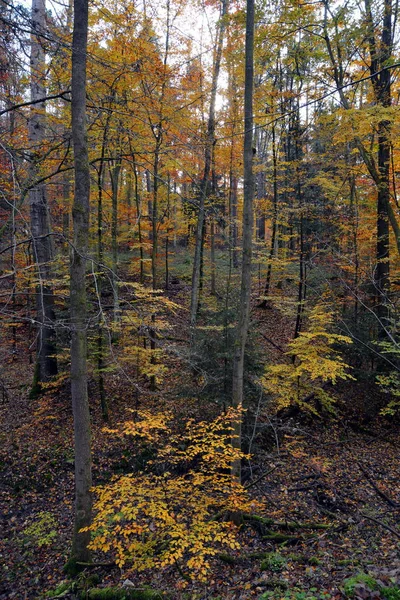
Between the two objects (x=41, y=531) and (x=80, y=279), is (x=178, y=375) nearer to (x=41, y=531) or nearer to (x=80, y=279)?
(x=41, y=531)

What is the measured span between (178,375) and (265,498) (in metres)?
4.12

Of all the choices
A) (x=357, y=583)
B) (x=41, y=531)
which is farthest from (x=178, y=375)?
(x=357, y=583)

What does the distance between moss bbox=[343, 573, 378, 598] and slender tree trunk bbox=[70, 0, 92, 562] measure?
12.0ft

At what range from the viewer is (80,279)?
5094 millimetres

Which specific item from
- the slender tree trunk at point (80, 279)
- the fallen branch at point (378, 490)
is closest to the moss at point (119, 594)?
the slender tree trunk at point (80, 279)

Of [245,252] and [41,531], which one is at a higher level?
[245,252]

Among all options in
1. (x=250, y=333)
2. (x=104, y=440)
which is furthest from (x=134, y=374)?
(x=250, y=333)

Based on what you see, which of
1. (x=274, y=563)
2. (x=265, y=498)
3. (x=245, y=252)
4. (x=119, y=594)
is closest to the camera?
(x=119, y=594)

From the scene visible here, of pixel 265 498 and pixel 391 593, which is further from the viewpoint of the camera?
pixel 265 498

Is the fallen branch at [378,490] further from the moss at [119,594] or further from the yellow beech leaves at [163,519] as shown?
the moss at [119,594]

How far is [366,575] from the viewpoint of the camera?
4031 millimetres

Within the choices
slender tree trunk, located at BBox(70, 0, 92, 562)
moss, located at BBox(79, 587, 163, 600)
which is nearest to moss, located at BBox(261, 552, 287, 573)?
moss, located at BBox(79, 587, 163, 600)

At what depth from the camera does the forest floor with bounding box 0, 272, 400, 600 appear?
16.3 ft

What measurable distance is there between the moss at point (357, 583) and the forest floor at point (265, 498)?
0.31ft
